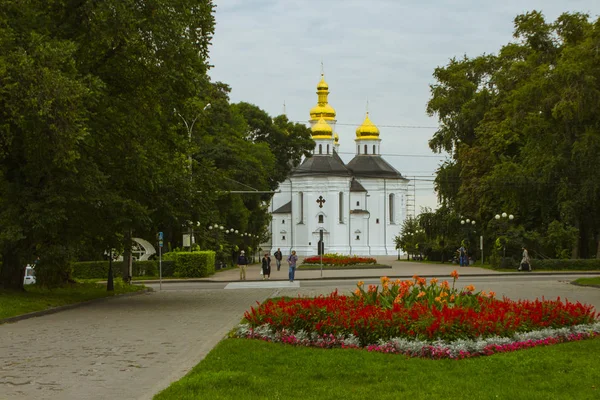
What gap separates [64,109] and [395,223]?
4230 inches

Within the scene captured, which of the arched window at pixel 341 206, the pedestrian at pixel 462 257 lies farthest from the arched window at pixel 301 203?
the pedestrian at pixel 462 257

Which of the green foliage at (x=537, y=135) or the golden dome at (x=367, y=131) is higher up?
the golden dome at (x=367, y=131)

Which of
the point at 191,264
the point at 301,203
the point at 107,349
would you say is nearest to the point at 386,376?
the point at 107,349

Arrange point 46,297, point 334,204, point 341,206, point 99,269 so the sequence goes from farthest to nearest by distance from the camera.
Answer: point 341,206 → point 334,204 → point 99,269 → point 46,297

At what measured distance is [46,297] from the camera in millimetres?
26703

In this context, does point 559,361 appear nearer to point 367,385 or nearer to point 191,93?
point 367,385

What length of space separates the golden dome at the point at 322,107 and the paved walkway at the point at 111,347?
351 feet

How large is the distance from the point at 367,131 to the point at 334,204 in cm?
1880

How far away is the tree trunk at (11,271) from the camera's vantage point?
27125 millimetres

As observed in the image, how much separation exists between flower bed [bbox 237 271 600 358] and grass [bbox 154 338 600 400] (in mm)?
449

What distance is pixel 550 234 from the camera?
5300 cm

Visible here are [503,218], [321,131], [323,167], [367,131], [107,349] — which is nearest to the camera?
[107,349]

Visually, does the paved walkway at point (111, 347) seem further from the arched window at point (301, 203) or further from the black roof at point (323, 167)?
the arched window at point (301, 203)

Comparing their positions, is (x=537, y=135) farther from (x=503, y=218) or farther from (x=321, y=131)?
(x=321, y=131)
